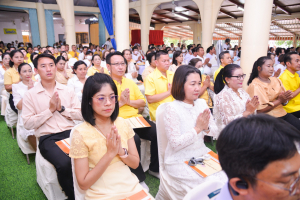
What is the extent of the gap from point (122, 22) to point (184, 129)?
218 inches

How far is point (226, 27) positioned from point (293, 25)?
5.22 m

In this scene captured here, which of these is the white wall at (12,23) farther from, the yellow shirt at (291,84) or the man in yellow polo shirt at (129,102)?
the yellow shirt at (291,84)

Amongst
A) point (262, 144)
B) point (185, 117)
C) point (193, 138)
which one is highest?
point (262, 144)

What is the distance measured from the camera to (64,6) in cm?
996

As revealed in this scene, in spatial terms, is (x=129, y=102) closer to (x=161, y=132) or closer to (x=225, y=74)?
(x=161, y=132)

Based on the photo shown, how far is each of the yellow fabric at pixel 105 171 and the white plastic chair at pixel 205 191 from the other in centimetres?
52

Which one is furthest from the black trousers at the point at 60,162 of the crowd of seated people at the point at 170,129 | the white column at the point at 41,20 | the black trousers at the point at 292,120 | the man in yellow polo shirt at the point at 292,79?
the white column at the point at 41,20

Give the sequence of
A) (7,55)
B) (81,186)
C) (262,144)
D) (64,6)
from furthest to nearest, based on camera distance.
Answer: (64,6) → (7,55) → (81,186) → (262,144)

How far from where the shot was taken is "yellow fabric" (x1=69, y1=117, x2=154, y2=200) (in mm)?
1256

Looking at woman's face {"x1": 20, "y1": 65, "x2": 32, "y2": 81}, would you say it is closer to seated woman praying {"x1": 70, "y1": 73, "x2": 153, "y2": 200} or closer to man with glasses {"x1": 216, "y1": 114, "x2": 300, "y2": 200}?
seated woman praying {"x1": 70, "y1": 73, "x2": 153, "y2": 200}

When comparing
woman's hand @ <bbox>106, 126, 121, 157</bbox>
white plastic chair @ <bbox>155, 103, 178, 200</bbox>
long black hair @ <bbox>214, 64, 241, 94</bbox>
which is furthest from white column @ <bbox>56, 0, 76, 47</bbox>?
woman's hand @ <bbox>106, 126, 121, 157</bbox>

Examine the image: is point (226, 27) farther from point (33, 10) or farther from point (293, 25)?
point (33, 10)

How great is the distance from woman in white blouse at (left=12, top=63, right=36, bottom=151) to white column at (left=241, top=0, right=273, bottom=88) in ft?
13.1

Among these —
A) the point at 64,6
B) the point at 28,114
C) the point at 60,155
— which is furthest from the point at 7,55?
the point at 64,6
